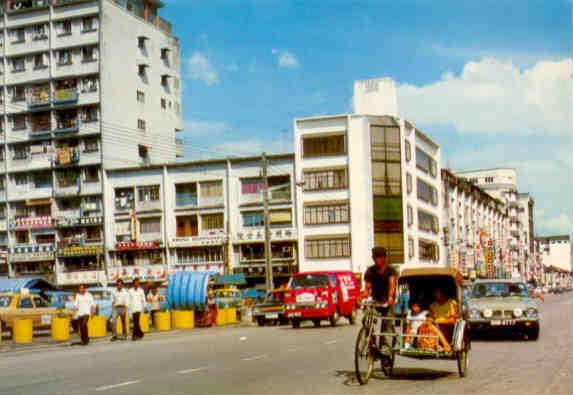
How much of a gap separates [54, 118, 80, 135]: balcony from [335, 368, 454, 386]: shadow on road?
65939 mm

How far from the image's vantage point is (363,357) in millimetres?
11773

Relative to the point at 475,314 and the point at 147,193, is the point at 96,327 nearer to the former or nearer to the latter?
the point at 475,314

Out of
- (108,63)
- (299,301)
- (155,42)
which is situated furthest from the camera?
(155,42)

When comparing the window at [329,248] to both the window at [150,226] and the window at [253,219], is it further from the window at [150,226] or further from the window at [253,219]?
the window at [150,226]

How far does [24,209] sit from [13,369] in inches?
2562

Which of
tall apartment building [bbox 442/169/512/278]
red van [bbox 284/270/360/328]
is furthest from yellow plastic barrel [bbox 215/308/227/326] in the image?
tall apartment building [bbox 442/169/512/278]

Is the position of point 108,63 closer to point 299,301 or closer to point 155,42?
point 155,42

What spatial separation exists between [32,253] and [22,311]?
44186 millimetres

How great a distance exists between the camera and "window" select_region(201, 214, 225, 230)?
72438mm

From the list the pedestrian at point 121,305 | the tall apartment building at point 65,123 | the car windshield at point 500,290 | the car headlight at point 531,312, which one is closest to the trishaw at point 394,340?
the car headlight at point 531,312

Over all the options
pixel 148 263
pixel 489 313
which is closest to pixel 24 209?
pixel 148 263

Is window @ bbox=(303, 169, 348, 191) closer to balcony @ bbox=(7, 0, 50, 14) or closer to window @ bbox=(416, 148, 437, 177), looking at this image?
window @ bbox=(416, 148, 437, 177)

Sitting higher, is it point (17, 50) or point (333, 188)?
point (17, 50)

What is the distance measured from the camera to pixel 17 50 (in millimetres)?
79250
